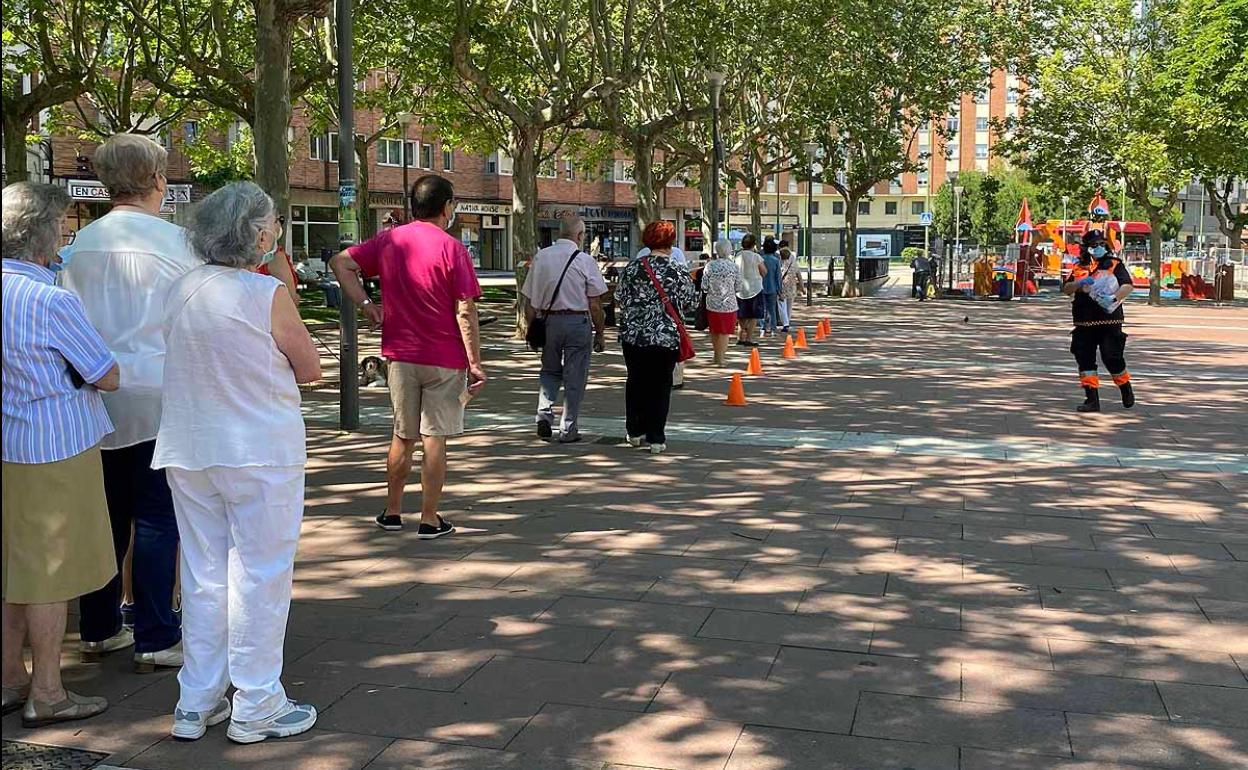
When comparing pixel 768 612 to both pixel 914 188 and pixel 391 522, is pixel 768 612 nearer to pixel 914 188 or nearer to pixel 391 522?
pixel 391 522

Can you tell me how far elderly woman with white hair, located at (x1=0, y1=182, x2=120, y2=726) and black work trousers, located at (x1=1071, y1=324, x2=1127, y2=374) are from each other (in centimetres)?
995

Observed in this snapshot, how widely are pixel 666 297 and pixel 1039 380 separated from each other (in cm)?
719

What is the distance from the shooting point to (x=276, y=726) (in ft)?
13.0

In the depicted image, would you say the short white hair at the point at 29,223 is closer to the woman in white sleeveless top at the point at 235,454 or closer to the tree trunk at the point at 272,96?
the woman in white sleeveless top at the point at 235,454

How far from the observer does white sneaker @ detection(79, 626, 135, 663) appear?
472cm

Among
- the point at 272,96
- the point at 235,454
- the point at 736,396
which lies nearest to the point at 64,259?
the point at 235,454

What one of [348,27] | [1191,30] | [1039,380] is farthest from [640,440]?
[1191,30]

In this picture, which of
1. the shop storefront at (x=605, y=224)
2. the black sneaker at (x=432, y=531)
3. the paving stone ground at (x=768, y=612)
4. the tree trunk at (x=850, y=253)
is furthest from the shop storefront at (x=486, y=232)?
the black sneaker at (x=432, y=531)

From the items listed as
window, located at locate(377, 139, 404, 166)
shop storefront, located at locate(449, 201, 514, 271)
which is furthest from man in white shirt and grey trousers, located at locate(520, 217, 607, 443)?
shop storefront, located at locate(449, 201, 514, 271)

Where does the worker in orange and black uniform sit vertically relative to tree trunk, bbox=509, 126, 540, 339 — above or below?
below

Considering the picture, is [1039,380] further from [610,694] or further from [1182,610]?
[610,694]

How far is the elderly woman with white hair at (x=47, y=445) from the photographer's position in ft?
12.8

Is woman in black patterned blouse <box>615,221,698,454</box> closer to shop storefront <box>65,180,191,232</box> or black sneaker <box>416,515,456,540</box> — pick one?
black sneaker <box>416,515,456,540</box>

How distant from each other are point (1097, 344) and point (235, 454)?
10.0 m
